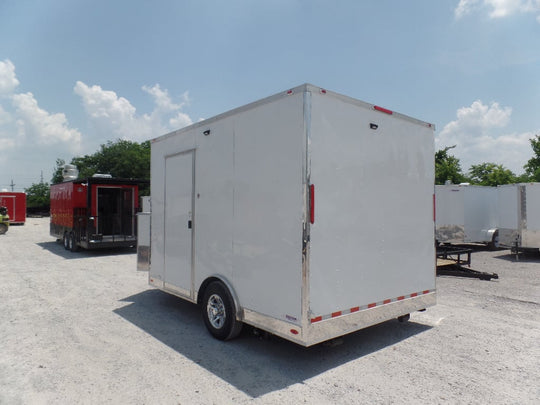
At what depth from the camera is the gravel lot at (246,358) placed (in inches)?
137

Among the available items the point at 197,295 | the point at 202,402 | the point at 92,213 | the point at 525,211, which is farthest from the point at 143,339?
the point at 525,211

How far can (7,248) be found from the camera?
601 inches

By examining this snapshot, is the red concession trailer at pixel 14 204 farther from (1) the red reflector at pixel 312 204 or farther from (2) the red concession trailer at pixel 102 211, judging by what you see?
(1) the red reflector at pixel 312 204

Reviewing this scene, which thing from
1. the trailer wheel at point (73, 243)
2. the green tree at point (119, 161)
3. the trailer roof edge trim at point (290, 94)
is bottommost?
the trailer wheel at point (73, 243)

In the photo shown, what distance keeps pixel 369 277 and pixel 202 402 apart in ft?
7.53

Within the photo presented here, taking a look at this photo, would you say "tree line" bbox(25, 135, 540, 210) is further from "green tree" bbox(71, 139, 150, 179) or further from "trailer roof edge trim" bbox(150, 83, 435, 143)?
"trailer roof edge trim" bbox(150, 83, 435, 143)

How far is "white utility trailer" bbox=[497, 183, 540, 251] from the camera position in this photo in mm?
12281

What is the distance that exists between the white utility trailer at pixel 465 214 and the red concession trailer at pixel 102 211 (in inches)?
457

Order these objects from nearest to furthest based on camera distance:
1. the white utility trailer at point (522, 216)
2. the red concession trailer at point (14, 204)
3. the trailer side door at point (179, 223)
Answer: the trailer side door at point (179, 223), the white utility trailer at point (522, 216), the red concession trailer at point (14, 204)

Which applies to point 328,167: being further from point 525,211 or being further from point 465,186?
point 465,186

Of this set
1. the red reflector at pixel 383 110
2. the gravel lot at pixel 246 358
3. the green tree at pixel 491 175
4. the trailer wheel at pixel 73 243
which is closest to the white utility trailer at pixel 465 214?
the gravel lot at pixel 246 358

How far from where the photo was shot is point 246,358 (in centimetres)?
429

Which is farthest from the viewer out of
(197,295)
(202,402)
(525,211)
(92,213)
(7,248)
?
(7,248)

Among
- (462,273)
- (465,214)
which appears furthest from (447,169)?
(462,273)
